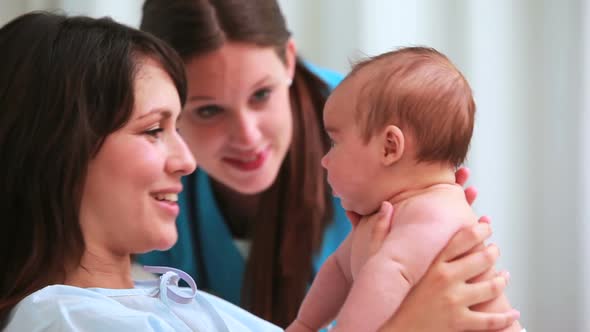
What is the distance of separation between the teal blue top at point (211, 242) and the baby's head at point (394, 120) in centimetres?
100

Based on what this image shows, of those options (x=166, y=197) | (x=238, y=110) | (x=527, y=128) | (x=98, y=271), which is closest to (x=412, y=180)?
(x=166, y=197)

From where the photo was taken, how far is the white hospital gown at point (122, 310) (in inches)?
41.6

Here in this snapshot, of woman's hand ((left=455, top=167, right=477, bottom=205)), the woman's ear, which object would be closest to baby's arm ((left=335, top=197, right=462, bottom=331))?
woman's hand ((left=455, top=167, right=477, bottom=205))

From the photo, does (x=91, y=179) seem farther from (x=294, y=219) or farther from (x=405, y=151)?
(x=294, y=219)

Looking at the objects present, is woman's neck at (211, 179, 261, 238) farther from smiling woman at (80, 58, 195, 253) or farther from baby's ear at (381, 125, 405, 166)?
baby's ear at (381, 125, 405, 166)

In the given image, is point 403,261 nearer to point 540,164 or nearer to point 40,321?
point 40,321

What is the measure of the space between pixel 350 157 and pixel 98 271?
1.53 feet

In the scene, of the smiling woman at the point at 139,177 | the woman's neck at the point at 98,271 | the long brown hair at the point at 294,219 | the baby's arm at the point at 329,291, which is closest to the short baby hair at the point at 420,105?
the baby's arm at the point at 329,291

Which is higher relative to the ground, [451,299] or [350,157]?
[350,157]

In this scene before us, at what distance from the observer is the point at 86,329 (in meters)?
1.05

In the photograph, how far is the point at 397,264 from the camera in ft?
3.34

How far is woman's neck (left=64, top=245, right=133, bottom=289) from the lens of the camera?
1.19m

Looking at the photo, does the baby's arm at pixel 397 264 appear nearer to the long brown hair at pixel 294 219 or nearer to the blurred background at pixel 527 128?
the long brown hair at pixel 294 219

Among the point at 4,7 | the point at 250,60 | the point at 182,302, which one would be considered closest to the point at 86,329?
the point at 182,302
